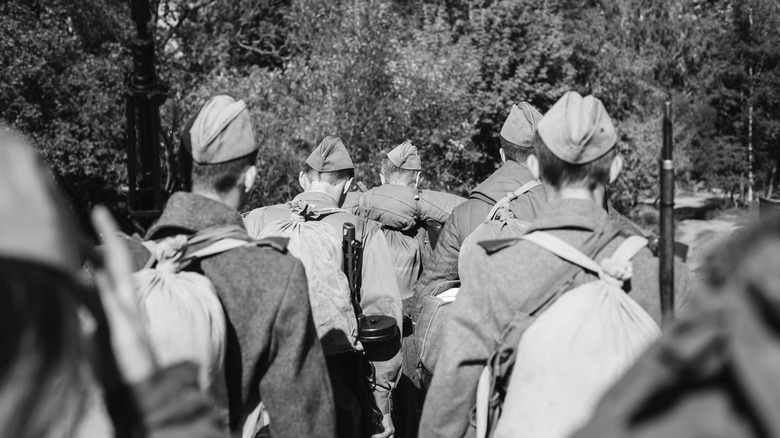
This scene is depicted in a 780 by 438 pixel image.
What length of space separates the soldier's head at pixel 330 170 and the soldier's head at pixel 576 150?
9.15ft

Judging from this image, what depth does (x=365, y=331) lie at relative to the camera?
13.9 feet

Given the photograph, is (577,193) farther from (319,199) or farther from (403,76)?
(403,76)

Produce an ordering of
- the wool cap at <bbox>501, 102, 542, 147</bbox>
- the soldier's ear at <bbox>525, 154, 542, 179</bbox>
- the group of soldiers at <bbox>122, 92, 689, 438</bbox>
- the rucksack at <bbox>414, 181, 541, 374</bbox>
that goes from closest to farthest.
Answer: the group of soldiers at <bbox>122, 92, 689, 438</bbox>
the soldier's ear at <bbox>525, 154, 542, 179</bbox>
the rucksack at <bbox>414, 181, 541, 374</bbox>
the wool cap at <bbox>501, 102, 542, 147</bbox>

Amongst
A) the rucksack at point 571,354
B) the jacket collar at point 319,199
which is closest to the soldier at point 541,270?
the rucksack at point 571,354

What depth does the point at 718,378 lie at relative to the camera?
0.90 m

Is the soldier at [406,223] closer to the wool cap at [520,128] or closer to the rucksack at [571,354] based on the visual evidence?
the wool cap at [520,128]

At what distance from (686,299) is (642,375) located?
1.51 m

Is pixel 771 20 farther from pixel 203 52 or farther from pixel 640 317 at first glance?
pixel 640 317

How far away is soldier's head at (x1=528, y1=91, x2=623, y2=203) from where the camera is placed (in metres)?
2.43

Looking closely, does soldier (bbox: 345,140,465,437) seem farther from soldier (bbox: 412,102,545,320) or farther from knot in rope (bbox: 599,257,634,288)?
knot in rope (bbox: 599,257,634,288)

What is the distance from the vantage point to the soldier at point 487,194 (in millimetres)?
4648

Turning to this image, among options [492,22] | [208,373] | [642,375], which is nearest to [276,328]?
[208,373]

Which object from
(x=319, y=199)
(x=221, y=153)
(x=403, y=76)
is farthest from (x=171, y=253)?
(x=403, y=76)

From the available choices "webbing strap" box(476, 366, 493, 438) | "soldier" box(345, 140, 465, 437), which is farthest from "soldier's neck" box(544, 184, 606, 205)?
"soldier" box(345, 140, 465, 437)
